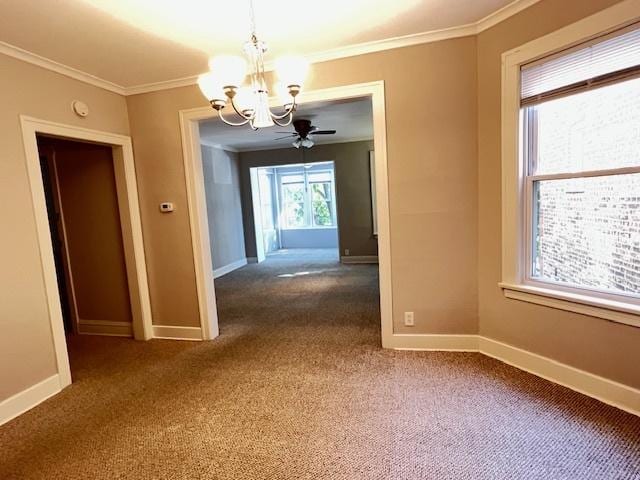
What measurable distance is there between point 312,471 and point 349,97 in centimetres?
262

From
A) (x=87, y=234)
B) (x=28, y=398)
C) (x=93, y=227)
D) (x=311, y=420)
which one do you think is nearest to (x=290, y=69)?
(x=311, y=420)

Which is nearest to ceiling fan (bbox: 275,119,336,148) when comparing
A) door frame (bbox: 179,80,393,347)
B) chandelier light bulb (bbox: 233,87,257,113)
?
door frame (bbox: 179,80,393,347)

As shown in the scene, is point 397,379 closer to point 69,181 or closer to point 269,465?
point 269,465

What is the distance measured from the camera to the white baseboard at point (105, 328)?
3.77 m

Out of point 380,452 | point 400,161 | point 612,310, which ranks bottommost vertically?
point 380,452

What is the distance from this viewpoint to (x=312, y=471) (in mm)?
1721

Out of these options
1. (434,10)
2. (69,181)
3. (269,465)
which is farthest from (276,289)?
(434,10)

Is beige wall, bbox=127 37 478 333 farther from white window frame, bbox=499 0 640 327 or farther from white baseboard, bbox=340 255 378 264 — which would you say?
white baseboard, bbox=340 255 378 264

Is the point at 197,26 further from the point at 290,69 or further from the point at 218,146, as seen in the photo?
the point at 218,146

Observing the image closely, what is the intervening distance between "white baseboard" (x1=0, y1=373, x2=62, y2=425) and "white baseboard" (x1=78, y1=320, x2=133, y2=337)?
109 cm

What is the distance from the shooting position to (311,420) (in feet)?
6.98

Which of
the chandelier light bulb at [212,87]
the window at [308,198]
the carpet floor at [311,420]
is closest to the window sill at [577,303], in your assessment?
the carpet floor at [311,420]

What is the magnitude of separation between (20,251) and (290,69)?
228cm

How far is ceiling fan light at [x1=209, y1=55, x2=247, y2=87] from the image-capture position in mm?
1756
